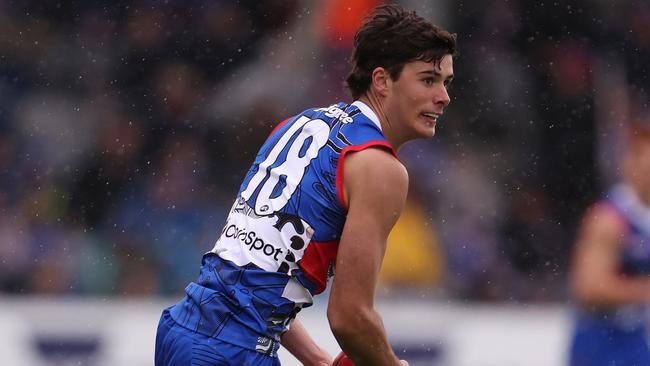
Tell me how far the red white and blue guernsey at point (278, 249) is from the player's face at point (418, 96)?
0.14 metres

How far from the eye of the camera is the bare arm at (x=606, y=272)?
19.8ft

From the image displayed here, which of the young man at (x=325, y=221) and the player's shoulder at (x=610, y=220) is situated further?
the player's shoulder at (x=610, y=220)

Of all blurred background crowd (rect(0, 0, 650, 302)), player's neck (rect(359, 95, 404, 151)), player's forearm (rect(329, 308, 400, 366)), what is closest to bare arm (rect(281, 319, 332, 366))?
player's forearm (rect(329, 308, 400, 366))

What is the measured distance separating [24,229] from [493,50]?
3.72m

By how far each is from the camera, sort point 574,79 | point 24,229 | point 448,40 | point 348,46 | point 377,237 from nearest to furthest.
Result: point 377,237, point 448,40, point 24,229, point 348,46, point 574,79

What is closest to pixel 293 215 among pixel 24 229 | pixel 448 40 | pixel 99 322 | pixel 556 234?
pixel 448 40

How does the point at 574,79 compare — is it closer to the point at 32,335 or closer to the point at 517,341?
the point at 517,341

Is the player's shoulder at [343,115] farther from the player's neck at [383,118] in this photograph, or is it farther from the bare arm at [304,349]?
the bare arm at [304,349]

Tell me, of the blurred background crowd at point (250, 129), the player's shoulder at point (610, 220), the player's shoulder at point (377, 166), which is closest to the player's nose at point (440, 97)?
the player's shoulder at point (377, 166)

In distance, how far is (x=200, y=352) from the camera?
3.52 metres

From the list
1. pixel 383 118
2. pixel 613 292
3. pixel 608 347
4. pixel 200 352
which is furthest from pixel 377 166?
pixel 608 347

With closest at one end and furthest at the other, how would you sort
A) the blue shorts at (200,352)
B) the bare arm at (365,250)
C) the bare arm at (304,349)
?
the bare arm at (365,250)
the blue shorts at (200,352)
the bare arm at (304,349)

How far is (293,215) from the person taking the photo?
11.6ft

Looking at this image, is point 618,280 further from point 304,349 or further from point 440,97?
point 440,97
